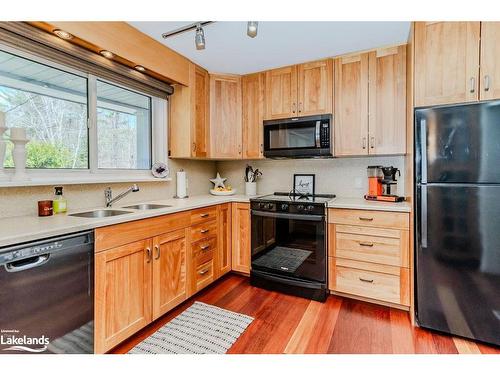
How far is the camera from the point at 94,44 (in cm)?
182

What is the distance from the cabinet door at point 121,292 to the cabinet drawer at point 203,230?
20.0 inches

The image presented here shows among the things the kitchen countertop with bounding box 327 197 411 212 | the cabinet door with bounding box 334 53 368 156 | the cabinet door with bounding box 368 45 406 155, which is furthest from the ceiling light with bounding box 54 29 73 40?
the cabinet door with bounding box 368 45 406 155

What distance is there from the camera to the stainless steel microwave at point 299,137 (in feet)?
8.49

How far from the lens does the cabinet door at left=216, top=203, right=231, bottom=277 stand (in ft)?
8.86

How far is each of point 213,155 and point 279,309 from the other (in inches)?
69.5

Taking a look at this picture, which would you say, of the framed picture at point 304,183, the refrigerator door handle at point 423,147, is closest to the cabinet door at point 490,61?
the refrigerator door handle at point 423,147

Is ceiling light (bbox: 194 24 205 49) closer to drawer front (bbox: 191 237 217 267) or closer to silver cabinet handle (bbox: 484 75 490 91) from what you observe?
drawer front (bbox: 191 237 217 267)

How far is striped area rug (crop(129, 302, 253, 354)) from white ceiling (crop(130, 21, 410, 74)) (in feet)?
7.50

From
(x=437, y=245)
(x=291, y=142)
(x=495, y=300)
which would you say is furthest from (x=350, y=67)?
(x=495, y=300)

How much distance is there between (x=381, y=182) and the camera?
2.59 meters

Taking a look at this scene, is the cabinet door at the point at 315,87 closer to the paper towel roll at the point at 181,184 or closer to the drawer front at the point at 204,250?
the paper towel roll at the point at 181,184

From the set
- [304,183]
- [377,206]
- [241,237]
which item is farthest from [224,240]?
[377,206]

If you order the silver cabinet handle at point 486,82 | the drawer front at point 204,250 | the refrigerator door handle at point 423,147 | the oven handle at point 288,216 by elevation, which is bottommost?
the drawer front at point 204,250
